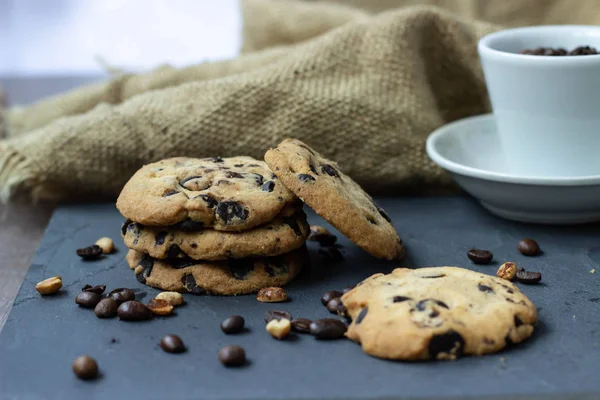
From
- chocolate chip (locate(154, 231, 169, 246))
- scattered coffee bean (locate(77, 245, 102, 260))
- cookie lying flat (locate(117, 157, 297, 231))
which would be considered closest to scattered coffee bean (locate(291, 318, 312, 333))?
cookie lying flat (locate(117, 157, 297, 231))

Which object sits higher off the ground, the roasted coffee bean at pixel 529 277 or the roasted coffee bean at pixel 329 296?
the roasted coffee bean at pixel 329 296

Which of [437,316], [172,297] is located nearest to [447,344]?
[437,316]

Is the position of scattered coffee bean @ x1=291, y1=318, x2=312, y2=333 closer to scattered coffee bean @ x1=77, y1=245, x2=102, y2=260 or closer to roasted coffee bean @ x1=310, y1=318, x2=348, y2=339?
roasted coffee bean @ x1=310, y1=318, x2=348, y2=339

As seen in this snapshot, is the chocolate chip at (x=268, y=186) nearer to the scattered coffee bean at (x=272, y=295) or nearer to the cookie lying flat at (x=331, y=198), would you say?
the cookie lying flat at (x=331, y=198)

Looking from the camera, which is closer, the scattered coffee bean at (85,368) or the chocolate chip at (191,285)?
the scattered coffee bean at (85,368)

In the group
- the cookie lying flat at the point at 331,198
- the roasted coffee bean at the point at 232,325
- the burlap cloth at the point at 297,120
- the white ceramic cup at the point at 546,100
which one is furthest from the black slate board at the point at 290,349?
the burlap cloth at the point at 297,120
